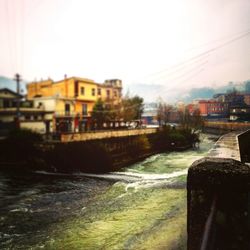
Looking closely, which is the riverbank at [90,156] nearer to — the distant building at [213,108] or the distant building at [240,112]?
the distant building at [213,108]

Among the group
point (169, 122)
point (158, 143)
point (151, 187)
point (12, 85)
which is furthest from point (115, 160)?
point (12, 85)

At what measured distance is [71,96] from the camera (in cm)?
465

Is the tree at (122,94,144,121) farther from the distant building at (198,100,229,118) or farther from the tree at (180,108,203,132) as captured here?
the distant building at (198,100,229,118)

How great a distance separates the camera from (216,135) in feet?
18.6

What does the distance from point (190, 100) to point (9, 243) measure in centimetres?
454

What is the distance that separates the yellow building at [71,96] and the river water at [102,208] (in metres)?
2.00

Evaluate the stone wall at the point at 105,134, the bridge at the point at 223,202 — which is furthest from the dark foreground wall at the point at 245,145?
the bridge at the point at 223,202

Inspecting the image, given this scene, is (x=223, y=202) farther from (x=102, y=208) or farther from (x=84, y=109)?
(x=102, y=208)

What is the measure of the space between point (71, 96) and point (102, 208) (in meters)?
2.70

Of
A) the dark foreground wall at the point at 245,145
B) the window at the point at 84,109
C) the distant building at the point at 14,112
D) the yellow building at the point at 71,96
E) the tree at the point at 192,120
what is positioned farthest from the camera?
the tree at the point at 192,120

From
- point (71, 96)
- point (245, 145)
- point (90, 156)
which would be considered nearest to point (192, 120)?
point (245, 145)

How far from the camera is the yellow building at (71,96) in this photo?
13.0 ft

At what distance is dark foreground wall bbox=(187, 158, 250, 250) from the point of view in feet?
3.51

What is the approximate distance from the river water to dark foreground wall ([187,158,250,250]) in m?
1.98
